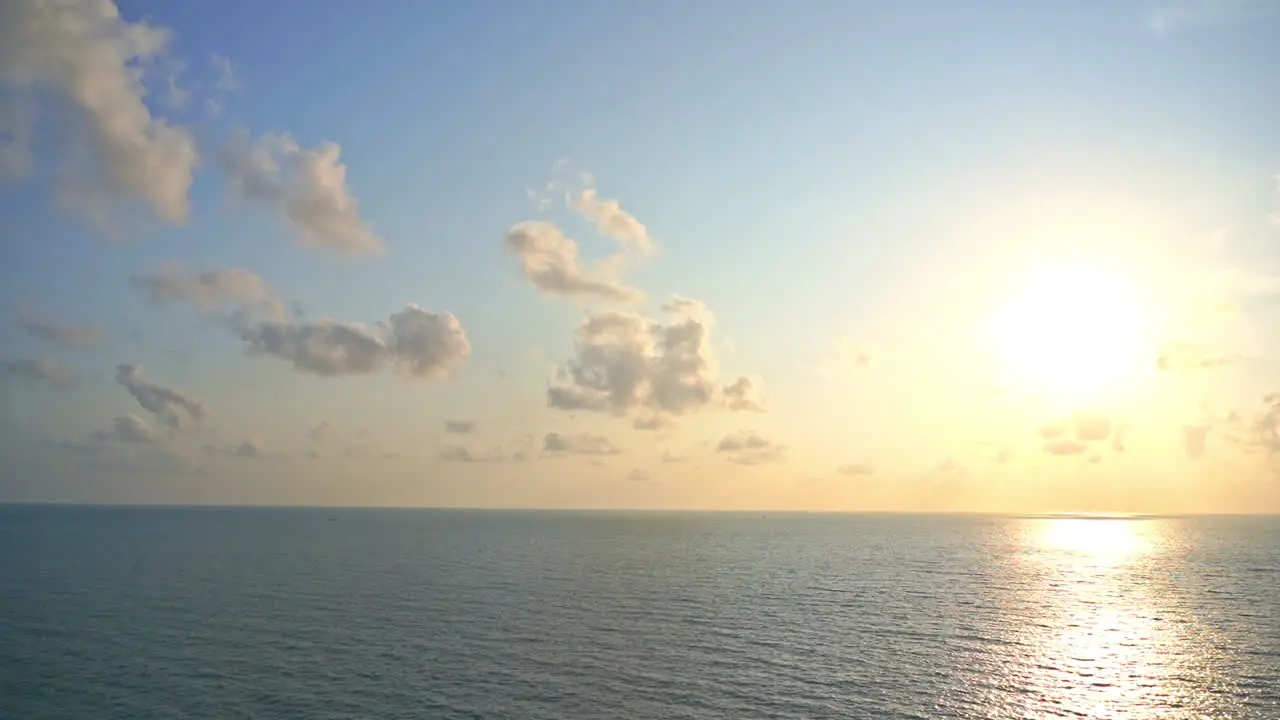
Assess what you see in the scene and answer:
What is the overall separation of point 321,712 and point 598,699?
73.7ft

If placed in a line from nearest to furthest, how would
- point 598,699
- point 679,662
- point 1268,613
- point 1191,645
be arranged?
point 598,699, point 679,662, point 1191,645, point 1268,613

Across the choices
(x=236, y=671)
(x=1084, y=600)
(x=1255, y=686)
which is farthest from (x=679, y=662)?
(x=1084, y=600)

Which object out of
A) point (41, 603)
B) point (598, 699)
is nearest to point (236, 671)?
point (598, 699)

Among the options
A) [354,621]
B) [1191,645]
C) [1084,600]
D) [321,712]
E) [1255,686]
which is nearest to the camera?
[321,712]

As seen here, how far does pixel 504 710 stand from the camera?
199ft

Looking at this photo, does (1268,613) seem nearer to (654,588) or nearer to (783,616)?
(783,616)

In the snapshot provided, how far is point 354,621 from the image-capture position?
9700 centimetres

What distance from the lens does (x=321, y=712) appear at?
5984cm

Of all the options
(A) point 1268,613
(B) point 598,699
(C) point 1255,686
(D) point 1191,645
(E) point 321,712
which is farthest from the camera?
(A) point 1268,613

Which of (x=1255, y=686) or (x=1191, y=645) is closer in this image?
(x=1255, y=686)

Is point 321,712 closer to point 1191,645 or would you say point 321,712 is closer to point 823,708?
point 823,708

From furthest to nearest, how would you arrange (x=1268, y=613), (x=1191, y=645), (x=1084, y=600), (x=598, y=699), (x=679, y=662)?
(x=1084, y=600)
(x=1268, y=613)
(x=1191, y=645)
(x=679, y=662)
(x=598, y=699)

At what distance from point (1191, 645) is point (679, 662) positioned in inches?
2418

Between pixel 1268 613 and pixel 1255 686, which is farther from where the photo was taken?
pixel 1268 613
